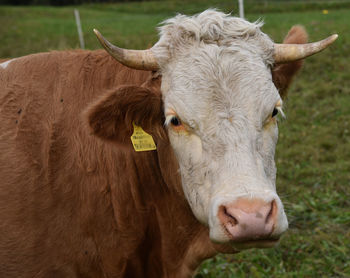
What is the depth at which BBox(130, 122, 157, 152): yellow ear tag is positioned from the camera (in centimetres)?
327

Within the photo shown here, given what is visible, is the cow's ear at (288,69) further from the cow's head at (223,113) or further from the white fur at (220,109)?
the white fur at (220,109)

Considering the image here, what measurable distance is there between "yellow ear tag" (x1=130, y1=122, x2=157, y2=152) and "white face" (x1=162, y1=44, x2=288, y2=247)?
0.90 ft

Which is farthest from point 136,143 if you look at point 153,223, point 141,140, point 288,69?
point 288,69

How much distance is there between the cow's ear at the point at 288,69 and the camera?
11.1ft

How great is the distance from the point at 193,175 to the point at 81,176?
0.93 meters

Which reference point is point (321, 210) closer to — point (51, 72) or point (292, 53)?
point (292, 53)

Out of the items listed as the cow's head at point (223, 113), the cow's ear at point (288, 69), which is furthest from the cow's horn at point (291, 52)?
the cow's ear at point (288, 69)

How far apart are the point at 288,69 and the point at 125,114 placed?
4.27 feet

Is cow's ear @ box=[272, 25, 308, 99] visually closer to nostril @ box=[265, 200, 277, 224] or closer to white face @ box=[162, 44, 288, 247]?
white face @ box=[162, 44, 288, 247]

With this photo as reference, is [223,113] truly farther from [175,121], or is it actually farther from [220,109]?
[175,121]

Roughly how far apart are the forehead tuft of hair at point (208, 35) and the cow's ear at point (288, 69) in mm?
274

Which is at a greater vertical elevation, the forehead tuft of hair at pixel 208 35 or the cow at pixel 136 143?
the forehead tuft of hair at pixel 208 35

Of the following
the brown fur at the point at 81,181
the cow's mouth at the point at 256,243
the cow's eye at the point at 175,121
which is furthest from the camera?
the brown fur at the point at 81,181

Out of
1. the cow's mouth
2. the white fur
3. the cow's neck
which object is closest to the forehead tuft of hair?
the white fur
